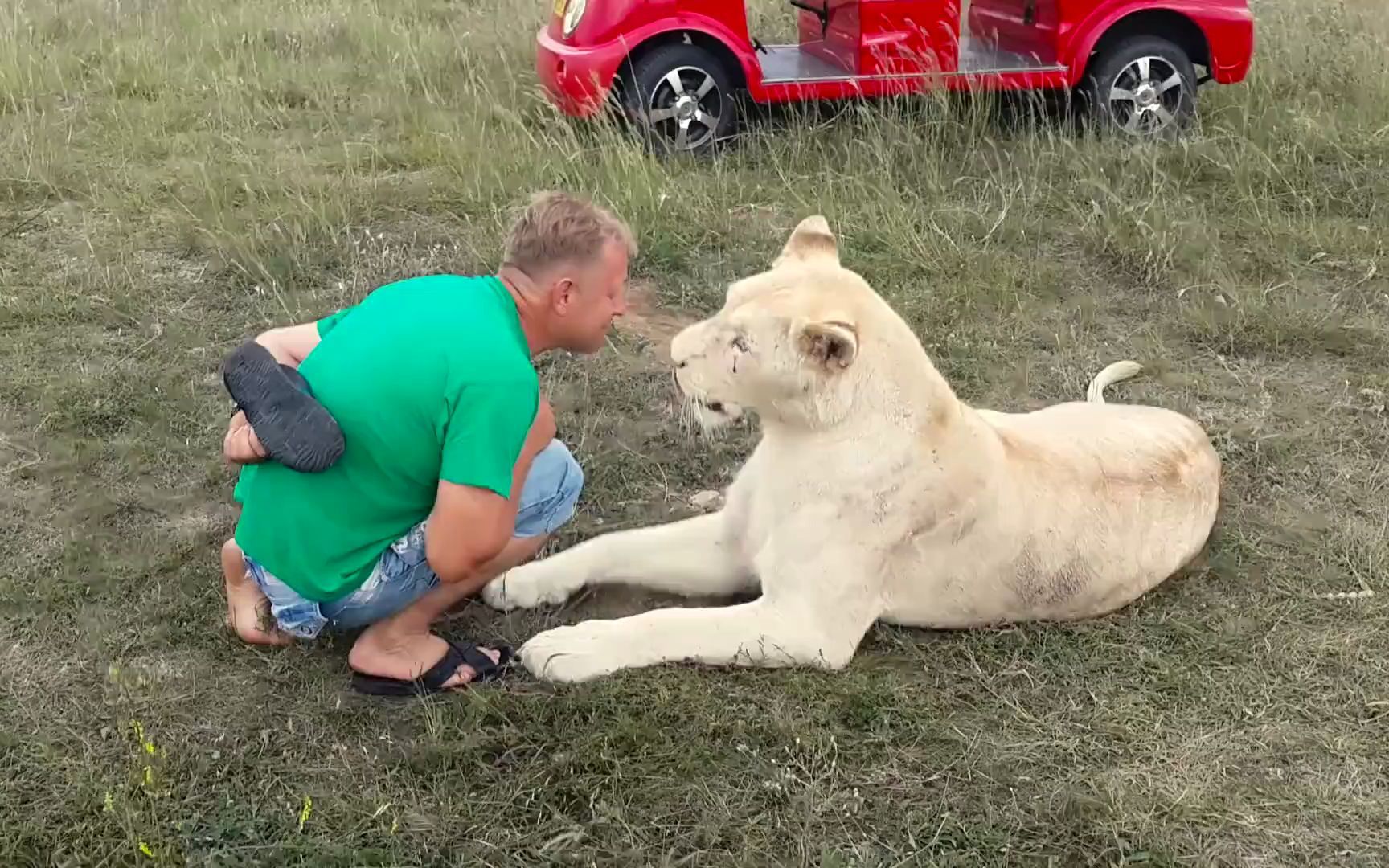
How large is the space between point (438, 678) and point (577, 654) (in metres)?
0.34

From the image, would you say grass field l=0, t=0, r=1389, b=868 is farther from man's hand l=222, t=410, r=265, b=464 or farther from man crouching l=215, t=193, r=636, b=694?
man's hand l=222, t=410, r=265, b=464

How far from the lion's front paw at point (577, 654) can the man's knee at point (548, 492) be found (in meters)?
0.39

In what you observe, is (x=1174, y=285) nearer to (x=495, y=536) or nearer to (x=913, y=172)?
(x=913, y=172)

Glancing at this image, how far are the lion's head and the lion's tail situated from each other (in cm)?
161

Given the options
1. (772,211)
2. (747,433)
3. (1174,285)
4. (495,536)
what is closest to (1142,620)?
(747,433)

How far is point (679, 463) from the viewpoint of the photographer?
3.87m

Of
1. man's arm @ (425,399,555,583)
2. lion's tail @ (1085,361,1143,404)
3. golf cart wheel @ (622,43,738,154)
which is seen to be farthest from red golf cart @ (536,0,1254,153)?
man's arm @ (425,399,555,583)

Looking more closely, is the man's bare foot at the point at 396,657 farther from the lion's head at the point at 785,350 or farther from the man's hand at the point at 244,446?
the lion's head at the point at 785,350

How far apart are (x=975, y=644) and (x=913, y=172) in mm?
3636

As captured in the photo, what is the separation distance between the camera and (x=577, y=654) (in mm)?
2779

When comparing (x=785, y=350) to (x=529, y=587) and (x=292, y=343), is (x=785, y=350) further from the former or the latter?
(x=292, y=343)

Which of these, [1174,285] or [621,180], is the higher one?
[621,180]

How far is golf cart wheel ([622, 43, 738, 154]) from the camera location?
6.15 metres

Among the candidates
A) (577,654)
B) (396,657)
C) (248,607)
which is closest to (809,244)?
(577,654)
